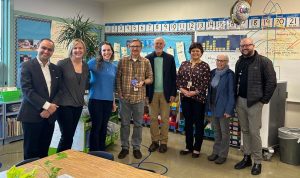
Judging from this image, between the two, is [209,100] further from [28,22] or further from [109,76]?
[28,22]

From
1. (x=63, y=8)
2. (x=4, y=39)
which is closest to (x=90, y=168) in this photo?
(x=4, y=39)

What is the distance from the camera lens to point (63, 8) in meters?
5.71

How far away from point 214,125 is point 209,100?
345mm

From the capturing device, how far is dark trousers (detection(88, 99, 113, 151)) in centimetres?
354

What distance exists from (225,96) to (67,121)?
192 centimetres

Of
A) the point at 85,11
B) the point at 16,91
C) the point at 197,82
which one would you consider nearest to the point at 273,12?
the point at 197,82

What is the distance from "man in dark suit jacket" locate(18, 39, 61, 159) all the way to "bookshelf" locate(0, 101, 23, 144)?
6.21 ft

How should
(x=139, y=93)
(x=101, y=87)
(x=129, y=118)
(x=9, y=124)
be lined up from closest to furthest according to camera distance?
(x=101, y=87)
(x=139, y=93)
(x=129, y=118)
(x=9, y=124)

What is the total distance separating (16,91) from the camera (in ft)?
15.1

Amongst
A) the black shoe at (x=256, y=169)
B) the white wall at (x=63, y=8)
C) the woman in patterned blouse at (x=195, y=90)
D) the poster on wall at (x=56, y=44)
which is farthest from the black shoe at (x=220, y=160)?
the white wall at (x=63, y=8)

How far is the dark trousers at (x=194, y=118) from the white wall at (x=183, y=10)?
154 centimetres

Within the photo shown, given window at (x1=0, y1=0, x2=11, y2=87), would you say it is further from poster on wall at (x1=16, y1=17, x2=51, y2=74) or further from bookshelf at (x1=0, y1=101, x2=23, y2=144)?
bookshelf at (x1=0, y1=101, x2=23, y2=144)

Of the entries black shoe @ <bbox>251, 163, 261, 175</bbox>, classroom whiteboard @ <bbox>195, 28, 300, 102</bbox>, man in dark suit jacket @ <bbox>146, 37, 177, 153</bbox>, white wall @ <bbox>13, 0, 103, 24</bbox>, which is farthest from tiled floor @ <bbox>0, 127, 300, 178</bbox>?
white wall @ <bbox>13, 0, 103, 24</bbox>

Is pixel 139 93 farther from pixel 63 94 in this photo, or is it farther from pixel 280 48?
pixel 280 48
